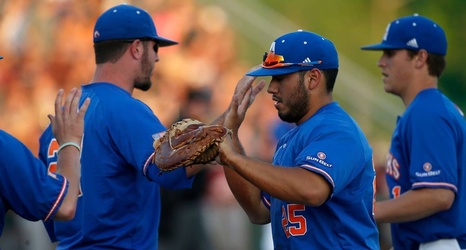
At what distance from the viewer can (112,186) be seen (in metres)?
5.26

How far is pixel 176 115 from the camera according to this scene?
36.3ft

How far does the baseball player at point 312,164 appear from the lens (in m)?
4.44

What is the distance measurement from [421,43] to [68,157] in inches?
114

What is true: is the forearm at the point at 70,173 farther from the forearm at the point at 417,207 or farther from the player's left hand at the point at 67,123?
the forearm at the point at 417,207

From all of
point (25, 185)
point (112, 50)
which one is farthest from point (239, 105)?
point (25, 185)

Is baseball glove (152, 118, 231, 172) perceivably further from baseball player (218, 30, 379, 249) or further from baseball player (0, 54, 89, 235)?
baseball player (0, 54, 89, 235)

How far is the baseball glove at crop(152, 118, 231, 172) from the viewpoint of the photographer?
439 centimetres

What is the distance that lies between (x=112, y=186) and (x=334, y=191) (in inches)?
55.8

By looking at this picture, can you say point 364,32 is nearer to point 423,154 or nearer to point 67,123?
point 423,154

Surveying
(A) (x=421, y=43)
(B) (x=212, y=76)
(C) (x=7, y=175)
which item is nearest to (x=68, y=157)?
(C) (x=7, y=175)

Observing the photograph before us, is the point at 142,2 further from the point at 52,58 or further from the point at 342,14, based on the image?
the point at 342,14

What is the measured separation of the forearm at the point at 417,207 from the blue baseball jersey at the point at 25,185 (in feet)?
7.51

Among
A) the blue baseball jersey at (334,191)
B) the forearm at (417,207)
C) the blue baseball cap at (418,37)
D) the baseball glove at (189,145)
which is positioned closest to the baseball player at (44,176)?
the baseball glove at (189,145)

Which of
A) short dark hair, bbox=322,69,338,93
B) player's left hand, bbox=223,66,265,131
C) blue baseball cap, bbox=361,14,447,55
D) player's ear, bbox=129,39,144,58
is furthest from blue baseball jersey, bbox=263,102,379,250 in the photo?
blue baseball cap, bbox=361,14,447,55
